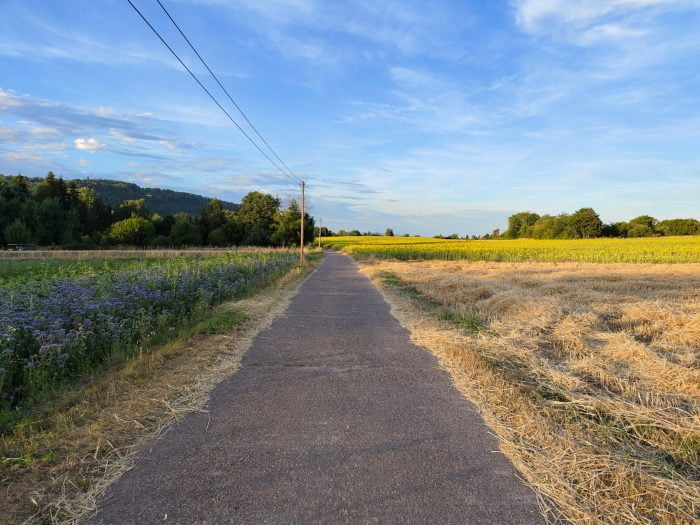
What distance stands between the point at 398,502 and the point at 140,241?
74.4 meters

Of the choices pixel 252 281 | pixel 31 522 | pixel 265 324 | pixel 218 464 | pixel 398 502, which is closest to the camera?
pixel 31 522

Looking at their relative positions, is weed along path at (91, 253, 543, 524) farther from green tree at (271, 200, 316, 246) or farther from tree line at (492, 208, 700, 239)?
tree line at (492, 208, 700, 239)

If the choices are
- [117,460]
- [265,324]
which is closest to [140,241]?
[265,324]

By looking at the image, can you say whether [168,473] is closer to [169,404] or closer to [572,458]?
[169,404]

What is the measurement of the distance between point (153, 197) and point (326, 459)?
142524mm

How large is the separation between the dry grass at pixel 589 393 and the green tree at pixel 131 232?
67.7 m

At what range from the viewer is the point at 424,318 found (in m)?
9.56

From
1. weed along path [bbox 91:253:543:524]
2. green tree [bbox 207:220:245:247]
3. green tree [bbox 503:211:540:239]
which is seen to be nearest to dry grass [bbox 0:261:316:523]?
weed along path [bbox 91:253:543:524]

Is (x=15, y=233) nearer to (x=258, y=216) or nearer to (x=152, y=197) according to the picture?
(x=258, y=216)

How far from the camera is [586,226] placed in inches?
3105

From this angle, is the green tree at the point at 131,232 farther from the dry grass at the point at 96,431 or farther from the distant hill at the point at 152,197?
the dry grass at the point at 96,431

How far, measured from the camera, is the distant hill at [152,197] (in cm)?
11550

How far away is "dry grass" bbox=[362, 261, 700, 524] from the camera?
272 centimetres

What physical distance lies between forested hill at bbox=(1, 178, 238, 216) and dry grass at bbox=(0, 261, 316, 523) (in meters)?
111
